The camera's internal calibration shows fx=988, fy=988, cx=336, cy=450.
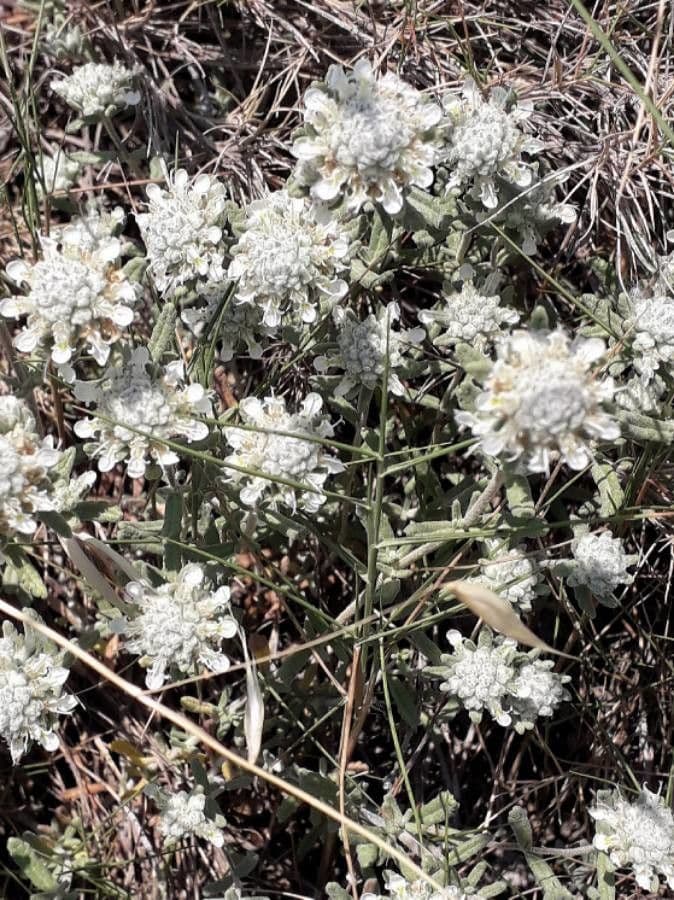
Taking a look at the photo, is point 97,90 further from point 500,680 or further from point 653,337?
point 500,680

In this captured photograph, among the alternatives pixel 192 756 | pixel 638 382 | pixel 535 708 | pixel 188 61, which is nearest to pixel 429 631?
pixel 535 708

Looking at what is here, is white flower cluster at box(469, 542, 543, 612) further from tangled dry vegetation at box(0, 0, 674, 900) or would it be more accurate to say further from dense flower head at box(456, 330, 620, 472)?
dense flower head at box(456, 330, 620, 472)

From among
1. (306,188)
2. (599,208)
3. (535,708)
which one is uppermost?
(306,188)

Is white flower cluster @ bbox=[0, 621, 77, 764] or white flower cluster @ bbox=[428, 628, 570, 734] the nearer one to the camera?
white flower cluster @ bbox=[0, 621, 77, 764]

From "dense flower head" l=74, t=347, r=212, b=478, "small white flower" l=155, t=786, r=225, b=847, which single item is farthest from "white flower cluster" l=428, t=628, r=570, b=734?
→ "dense flower head" l=74, t=347, r=212, b=478

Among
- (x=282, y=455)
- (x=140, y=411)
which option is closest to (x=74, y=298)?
(x=140, y=411)

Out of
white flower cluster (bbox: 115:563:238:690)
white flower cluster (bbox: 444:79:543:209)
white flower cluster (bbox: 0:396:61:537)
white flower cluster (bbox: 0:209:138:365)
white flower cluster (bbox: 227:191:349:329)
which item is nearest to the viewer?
white flower cluster (bbox: 0:396:61:537)

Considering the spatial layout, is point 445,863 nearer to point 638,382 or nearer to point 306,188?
point 638,382
